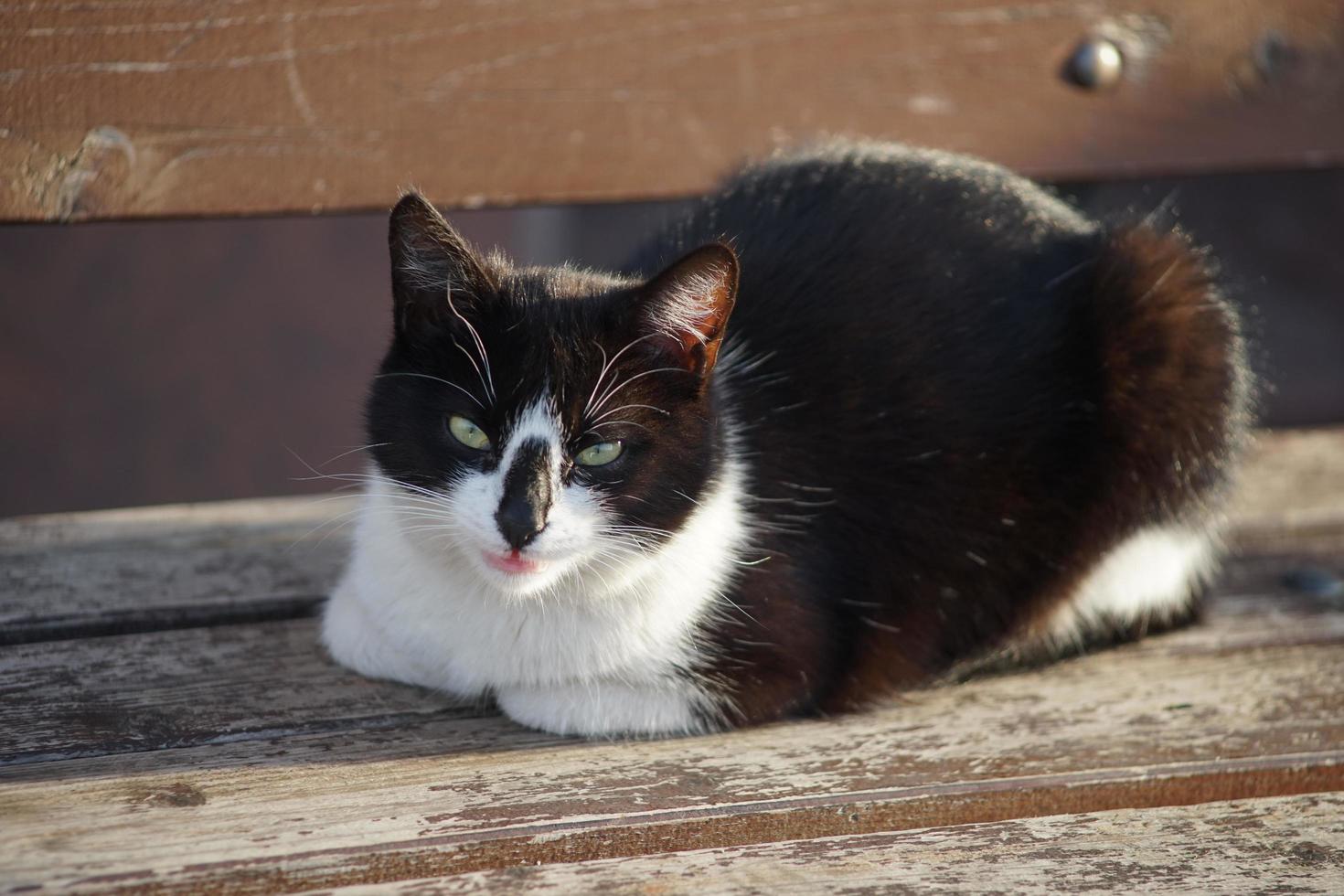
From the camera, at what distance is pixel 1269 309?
4.19 meters

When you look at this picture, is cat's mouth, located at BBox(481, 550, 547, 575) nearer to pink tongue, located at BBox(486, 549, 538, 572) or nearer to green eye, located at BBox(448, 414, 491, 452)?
pink tongue, located at BBox(486, 549, 538, 572)

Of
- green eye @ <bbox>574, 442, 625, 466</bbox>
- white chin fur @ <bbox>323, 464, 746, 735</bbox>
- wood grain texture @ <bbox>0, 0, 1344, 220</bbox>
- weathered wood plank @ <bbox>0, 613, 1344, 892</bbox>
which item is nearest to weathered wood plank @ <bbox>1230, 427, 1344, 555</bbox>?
weathered wood plank @ <bbox>0, 613, 1344, 892</bbox>

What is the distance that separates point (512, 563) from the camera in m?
1.48

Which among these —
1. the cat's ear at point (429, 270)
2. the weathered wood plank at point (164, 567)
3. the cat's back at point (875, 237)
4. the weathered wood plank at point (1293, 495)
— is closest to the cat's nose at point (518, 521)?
the cat's ear at point (429, 270)

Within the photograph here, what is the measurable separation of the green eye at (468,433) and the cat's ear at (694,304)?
0.75 feet

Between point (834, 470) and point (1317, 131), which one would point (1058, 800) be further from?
point (1317, 131)

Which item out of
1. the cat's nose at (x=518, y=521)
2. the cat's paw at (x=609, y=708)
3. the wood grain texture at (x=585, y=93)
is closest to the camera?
the cat's nose at (x=518, y=521)

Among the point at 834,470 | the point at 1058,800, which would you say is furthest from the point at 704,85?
the point at 1058,800

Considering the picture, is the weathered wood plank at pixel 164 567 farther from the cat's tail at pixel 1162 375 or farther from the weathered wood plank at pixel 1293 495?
the weathered wood plank at pixel 1293 495

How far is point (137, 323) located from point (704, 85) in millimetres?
2342

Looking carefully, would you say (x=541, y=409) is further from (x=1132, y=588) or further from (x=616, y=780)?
(x=1132, y=588)

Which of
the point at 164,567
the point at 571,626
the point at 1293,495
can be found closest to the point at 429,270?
the point at 571,626

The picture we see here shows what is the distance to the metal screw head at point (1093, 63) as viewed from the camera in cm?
232

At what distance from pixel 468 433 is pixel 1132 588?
103 centimetres
